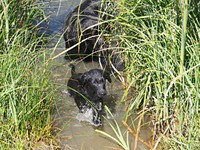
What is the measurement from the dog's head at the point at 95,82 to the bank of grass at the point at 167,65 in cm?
75

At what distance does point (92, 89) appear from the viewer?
5836mm

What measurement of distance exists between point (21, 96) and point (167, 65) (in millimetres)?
1471

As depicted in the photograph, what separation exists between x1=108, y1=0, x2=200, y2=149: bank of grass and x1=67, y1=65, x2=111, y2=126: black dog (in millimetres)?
798

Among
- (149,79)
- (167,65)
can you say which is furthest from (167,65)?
(149,79)

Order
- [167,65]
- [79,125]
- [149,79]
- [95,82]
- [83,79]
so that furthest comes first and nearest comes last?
[83,79], [95,82], [79,125], [149,79], [167,65]

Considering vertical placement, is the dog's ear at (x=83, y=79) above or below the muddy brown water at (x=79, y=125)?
above

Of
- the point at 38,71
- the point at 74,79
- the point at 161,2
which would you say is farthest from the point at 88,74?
the point at 161,2

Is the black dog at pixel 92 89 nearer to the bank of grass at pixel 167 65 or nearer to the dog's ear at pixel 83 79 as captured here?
the dog's ear at pixel 83 79

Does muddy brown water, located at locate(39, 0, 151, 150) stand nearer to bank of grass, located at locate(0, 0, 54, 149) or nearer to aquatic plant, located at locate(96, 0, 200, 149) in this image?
bank of grass, located at locate(0, 0, 54, 149)

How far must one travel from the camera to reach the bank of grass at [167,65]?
4.30 m

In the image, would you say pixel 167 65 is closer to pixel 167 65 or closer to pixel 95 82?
pixel 167 65

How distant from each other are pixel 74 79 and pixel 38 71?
4.15ft

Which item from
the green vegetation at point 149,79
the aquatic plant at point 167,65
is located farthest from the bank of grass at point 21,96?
the aquatic plant at point 167,65

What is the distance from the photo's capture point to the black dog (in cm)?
564
